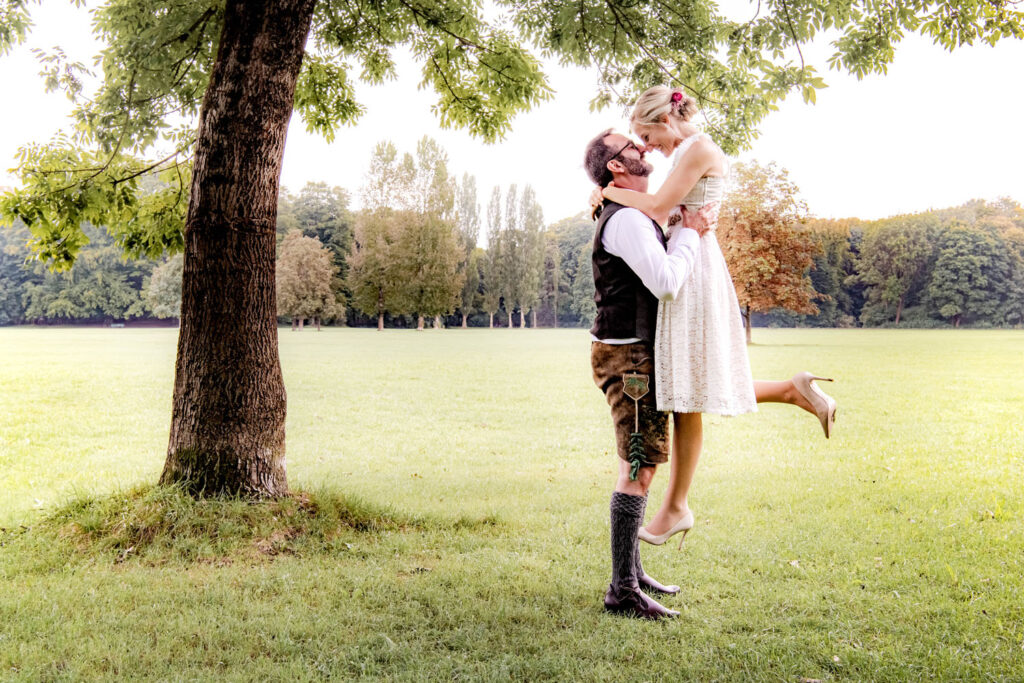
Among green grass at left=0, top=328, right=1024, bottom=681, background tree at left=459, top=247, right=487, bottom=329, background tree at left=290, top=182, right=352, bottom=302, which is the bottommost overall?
green grass at left=0, top=328, right=1024, bottom=681

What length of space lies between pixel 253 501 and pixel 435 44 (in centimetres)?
542

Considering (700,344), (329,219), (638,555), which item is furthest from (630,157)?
(329,219)

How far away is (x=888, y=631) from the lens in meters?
3.45

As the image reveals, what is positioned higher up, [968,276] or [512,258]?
[512,258]

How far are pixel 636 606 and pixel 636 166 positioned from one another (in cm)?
214

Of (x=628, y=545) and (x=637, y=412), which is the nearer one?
(x=637, y=412)

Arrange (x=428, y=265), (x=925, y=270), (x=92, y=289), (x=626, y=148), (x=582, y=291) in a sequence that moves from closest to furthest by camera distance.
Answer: (x=626, y=148) < (x=428, y=265) < (x=925, y=270) < (x=582, y=291) < (x=92, y=289)

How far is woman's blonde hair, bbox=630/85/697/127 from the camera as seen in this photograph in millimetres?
3143

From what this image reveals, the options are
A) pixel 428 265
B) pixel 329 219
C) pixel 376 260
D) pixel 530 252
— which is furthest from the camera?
pixel 329 219

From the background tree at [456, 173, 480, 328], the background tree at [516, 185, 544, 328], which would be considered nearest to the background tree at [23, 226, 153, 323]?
the background tree at [456, 173, 480, 328]

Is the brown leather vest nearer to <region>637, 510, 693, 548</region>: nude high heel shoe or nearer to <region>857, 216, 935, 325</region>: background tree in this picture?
<region>637, 510, 693, 548</region>: nude high heel shoe

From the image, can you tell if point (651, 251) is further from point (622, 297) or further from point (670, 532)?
point (670, 532)

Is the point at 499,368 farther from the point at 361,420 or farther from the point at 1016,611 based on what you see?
the point at 1016,611

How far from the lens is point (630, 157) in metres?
3.22
